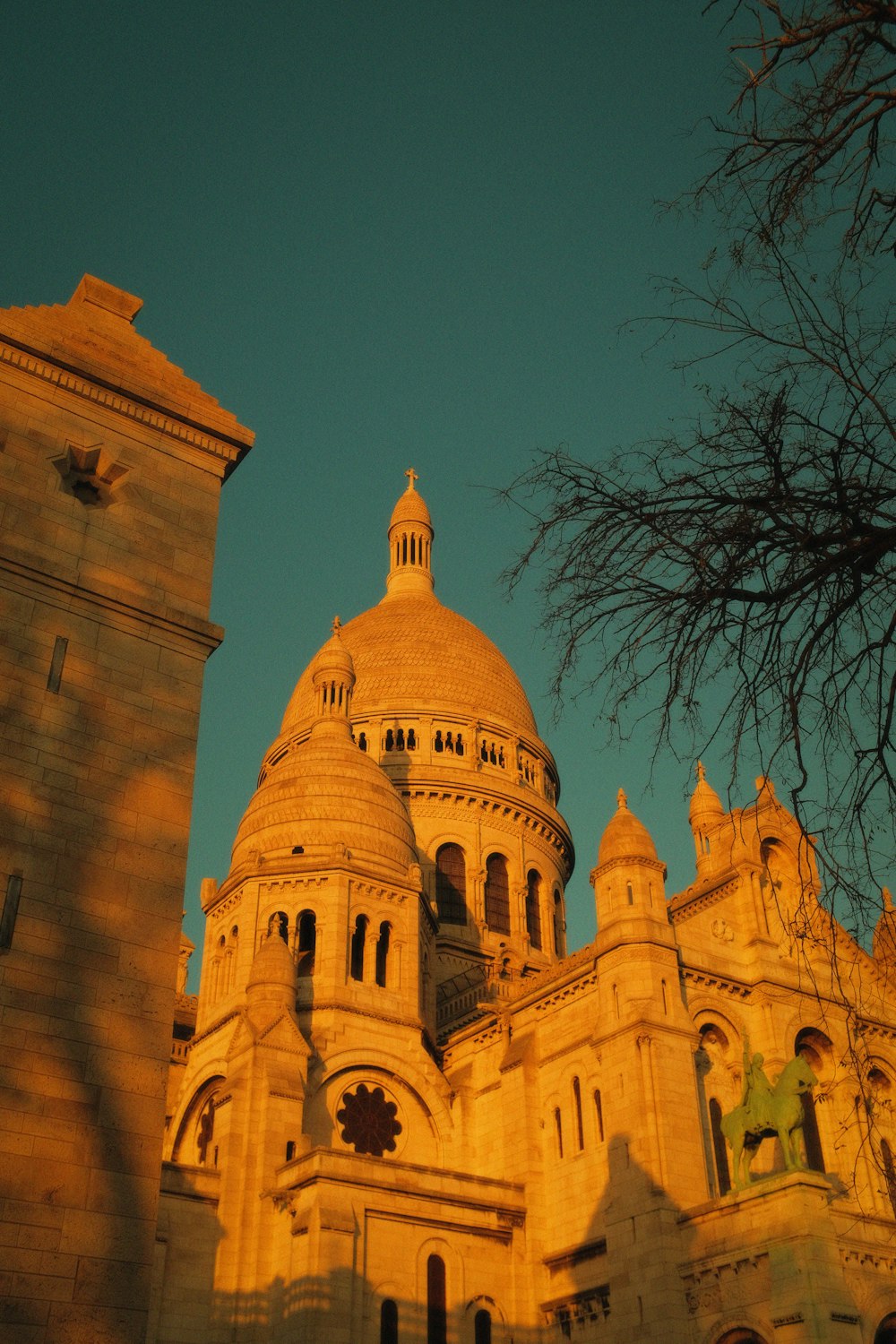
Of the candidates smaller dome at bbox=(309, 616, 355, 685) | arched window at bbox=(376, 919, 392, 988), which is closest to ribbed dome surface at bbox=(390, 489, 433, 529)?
smaller dome at bbox=(309, 616, 355, 685)

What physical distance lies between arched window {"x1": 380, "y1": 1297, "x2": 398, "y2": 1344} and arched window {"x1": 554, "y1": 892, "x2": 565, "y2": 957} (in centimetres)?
2398

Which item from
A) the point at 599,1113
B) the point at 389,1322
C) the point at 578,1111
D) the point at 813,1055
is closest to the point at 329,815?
the point at 578,1111

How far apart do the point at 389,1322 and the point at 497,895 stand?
23.3 metres

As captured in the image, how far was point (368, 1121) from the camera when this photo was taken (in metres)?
35.9

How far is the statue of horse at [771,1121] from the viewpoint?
2769cm

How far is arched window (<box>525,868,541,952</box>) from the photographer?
51.9 metres

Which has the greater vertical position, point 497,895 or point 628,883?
point 497,895

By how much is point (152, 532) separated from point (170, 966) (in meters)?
6.59

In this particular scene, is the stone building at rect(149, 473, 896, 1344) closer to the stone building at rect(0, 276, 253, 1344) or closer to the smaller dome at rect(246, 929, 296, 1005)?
the smaller dome at rect(246, 929, 296, 1005)

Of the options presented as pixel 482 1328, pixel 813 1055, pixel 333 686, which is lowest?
pixel 482 1328

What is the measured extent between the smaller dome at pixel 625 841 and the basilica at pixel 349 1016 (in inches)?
5.5

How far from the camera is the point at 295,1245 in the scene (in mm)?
29656

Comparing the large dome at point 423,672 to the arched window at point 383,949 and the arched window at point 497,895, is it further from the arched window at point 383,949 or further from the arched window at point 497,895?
the arched window at point 383,949

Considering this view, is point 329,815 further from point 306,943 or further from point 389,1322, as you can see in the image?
point 389,1322
